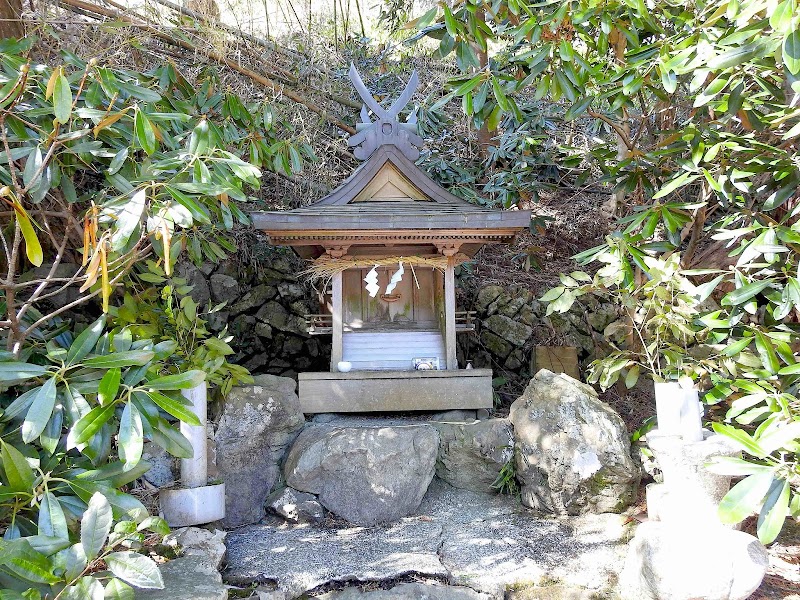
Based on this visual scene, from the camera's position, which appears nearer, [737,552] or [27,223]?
[27,223]

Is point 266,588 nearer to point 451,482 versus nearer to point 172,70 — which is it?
point 451,482

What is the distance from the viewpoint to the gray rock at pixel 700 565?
250 cm

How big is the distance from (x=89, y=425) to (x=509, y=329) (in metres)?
4.88

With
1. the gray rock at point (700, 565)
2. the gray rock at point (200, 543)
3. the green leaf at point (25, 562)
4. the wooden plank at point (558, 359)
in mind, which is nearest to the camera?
the green leaf at point (25, 562)

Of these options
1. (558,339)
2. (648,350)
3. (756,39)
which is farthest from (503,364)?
(756,39)

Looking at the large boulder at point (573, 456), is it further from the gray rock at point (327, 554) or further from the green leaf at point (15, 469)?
the green leaf at point (15, 469)

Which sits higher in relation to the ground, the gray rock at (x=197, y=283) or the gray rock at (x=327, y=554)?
the gray rock at (x=197, y=283)

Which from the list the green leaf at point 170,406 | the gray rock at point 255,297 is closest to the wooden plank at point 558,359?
the gray rock at point 255,297

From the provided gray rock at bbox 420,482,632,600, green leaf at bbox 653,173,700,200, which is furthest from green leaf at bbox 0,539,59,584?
green leaf at bbox 653,173,700,200

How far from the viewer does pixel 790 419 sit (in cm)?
237

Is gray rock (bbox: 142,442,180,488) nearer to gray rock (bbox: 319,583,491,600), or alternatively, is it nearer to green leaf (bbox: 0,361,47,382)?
gray rock (bbox: 319,583,491,600)

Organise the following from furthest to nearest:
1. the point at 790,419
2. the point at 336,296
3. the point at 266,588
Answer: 1. the point at 336,296
2. the point at 266,588
3. the point at 790,419

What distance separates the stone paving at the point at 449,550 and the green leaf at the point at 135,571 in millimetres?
1292

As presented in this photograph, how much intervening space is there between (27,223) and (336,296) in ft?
9.26
